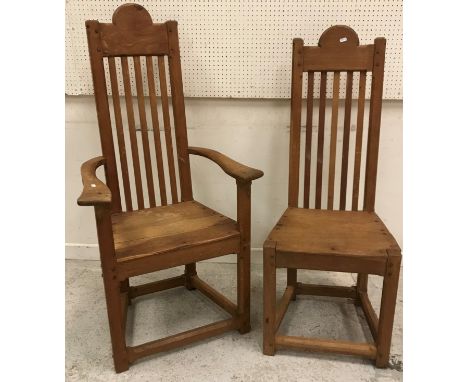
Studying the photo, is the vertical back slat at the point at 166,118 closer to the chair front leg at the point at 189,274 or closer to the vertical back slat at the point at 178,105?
the vertical back slat at the point at 178,105

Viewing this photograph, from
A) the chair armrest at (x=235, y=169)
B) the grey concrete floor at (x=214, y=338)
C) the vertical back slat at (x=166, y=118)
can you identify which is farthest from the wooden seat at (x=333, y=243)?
the vertical back slat at (x=166, y=118)

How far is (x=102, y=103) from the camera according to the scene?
5.27 feet

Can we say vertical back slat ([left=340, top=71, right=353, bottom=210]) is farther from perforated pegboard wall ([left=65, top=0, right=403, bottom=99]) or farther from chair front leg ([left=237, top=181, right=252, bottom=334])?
chair front leg ([left=237, top=181, right=252, bottom=334])

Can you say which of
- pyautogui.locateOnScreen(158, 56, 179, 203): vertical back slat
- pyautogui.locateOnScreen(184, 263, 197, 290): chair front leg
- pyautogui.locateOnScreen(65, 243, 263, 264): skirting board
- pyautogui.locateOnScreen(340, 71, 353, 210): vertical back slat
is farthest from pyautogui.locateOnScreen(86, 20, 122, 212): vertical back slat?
pyautogui.locateOnScreen(340, 71, 353, 210): vertical back slat

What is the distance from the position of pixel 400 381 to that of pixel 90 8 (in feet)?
6.70

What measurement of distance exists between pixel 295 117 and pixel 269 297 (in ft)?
2.52

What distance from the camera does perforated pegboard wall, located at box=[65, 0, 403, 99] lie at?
1.75 metres

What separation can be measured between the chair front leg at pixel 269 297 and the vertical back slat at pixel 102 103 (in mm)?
722

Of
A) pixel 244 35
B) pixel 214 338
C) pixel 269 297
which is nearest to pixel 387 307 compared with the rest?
pixel 269 297

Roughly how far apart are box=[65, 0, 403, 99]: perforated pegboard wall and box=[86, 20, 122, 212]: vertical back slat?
308 mm

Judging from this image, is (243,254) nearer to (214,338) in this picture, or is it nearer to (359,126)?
(214,338)

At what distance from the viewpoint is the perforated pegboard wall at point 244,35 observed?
1.75m

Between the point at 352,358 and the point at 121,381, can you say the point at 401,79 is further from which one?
the point at 121,381

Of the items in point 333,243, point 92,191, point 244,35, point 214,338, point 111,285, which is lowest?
point 214,338
